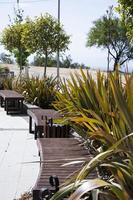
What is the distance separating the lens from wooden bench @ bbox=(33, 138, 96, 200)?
3571 mm

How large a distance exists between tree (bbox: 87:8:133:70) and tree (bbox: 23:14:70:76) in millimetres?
24380

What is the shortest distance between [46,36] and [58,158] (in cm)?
1685

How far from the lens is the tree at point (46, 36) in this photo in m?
Answer: 21.0

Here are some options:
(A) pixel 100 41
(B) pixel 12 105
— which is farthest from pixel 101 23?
(B) pixel 12 105

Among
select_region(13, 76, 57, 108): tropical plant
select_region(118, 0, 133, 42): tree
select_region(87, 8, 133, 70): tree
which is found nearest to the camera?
select_region(118, 0, 133, 42): tree

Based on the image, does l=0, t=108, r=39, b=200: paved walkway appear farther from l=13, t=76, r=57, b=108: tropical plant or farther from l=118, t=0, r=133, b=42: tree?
l=118, t=0, r=133, b=42: tree

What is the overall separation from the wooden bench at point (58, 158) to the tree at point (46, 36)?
1564 cm

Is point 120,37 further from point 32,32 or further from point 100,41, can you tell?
point 32,32

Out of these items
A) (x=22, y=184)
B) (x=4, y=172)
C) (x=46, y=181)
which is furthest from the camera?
(x=4, y=172)

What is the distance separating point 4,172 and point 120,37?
4298 centimetres

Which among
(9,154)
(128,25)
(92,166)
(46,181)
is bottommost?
(9,154)

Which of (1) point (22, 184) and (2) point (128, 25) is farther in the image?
(2) point (128, 25)

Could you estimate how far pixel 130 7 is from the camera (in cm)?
875

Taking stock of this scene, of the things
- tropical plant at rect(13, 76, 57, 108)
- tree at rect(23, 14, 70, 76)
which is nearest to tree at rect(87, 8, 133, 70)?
tree at rect(23, 14, 70, 76)
